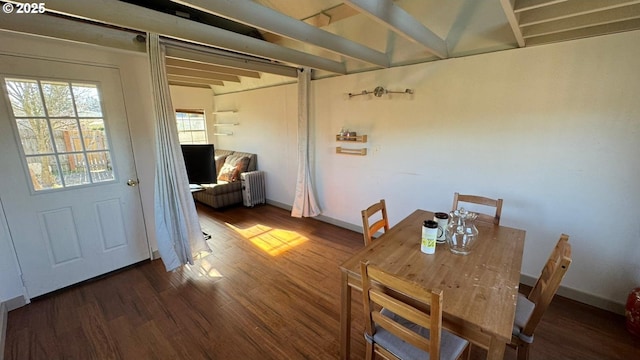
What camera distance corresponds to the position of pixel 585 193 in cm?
214

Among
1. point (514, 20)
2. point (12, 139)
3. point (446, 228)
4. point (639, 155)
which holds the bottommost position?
point (446, 228)

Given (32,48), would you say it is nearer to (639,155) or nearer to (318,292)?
(318,292)

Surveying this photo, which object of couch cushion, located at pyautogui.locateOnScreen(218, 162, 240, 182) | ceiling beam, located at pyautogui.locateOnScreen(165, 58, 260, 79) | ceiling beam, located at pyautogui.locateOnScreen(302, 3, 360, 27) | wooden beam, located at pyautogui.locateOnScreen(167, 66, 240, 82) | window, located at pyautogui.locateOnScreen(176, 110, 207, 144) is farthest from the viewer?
window, located at pyautogui.locateOnScreen(176, 110, 207, 144)

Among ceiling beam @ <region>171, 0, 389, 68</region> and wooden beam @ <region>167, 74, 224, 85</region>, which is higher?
wooden beam @ <region>167, 74, 224, 85</region>

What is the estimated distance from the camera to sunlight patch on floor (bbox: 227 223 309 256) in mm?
3309

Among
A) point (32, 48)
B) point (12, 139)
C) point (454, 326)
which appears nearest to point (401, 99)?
point (454, 326)

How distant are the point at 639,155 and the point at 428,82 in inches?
69.5

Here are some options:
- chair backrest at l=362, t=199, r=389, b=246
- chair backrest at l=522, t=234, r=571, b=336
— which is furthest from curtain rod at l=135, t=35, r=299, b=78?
chair backrest at l=522, t=234, r=571, b=336

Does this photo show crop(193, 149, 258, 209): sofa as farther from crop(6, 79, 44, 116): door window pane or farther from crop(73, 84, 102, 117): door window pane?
crop(6, 79, 44, 116): door window pane

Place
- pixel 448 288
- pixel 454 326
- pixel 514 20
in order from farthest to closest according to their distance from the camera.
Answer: pixel 514 20 < pixel 448 288 < pixel 454 326

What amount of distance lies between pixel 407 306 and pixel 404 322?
45 centimetres

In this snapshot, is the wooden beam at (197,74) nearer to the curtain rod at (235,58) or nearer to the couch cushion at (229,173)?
the curtain rod at (235,58)

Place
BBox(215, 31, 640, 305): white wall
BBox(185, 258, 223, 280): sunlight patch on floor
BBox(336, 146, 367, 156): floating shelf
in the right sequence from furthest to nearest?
1. BBox(336, 146, 367, 156): floating shelf
2. BBox(185, 258, 223, 280): sunlight patch on floor
3. BBox(215, 31, 640, 305): white wall

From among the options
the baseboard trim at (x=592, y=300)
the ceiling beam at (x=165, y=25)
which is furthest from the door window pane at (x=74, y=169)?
the baseboard trim at (x=592, y=300)
